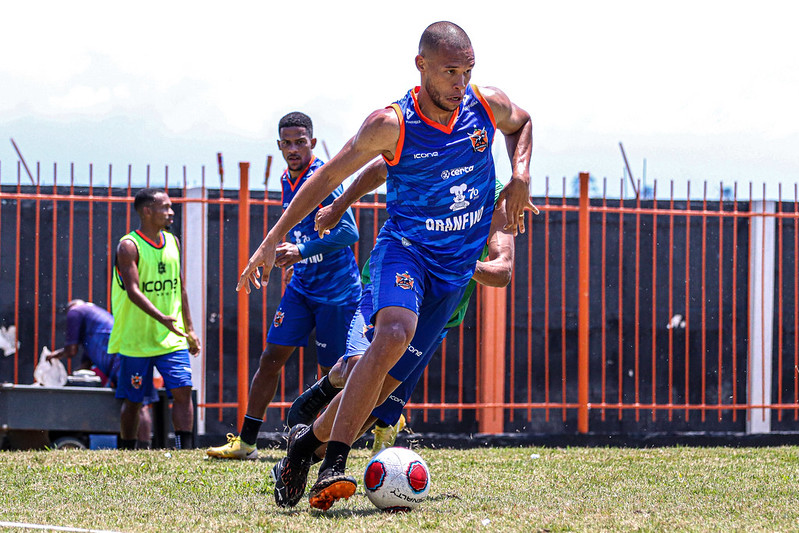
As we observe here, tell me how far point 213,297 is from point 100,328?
1181 millimetres

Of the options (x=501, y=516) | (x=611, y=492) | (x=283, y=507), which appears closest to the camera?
(x=501, y=516)

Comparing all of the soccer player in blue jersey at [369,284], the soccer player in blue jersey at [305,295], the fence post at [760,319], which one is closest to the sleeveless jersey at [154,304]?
the soccer player in blue jersey at [305,295]

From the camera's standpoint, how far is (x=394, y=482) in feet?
12.9

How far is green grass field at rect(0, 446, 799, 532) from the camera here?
3.68m

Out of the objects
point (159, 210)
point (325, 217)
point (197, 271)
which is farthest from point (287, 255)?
point (197, 271)

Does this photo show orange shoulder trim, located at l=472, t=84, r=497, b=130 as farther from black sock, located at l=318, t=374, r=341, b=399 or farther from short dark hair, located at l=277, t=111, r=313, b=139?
short dark hair, located at l=277, t=111, r=313, b=139

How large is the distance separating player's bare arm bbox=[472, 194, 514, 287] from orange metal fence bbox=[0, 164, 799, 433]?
5.08 meters

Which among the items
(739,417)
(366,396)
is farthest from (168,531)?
(739,417)

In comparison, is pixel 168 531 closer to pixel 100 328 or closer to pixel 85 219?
pixel 100 328

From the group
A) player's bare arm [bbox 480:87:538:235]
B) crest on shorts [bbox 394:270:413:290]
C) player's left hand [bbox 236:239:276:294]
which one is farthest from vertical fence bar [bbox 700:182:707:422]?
player's left hand [bbox 236:239:276:294]

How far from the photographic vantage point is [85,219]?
402 inches

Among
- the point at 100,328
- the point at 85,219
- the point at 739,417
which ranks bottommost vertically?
the point at 739,417

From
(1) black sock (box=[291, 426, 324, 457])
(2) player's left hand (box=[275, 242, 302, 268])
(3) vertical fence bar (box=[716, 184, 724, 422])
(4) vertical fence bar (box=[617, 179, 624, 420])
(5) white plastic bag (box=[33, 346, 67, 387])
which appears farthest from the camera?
(3) vertical fence bar (box=[716, 184, 724, 422])

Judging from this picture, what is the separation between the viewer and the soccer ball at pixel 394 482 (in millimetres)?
3926
